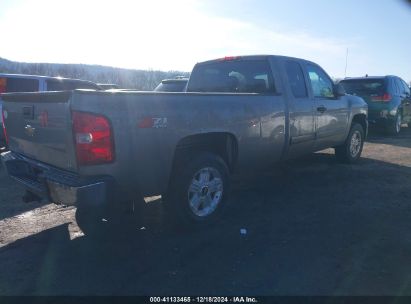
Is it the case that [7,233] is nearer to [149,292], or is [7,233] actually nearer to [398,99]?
[149,292]

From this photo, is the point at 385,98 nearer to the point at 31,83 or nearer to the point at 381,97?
the point at 381,97

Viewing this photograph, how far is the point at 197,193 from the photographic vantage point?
416 cm

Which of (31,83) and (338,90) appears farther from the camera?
(31,83)

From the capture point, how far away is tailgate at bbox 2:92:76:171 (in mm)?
3225

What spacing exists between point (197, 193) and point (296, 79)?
8.42ft

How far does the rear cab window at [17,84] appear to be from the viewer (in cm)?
809

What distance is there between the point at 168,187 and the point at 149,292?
1.23 metres

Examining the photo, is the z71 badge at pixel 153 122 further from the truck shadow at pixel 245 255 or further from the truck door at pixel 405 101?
the truck door at pixel 405 101

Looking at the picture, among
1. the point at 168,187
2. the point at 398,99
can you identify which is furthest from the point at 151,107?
the point at 398,99

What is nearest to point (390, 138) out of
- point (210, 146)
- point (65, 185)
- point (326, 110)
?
point (326, 110)

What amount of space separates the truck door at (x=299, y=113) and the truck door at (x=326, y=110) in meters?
0.22

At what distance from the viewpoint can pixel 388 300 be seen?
2.80 m

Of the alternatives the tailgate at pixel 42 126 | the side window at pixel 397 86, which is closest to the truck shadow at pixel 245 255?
the tailgate at pixel 42 126

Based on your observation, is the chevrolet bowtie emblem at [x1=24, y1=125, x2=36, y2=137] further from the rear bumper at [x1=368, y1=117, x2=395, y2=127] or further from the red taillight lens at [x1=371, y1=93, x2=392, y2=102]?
the rear bumper at [x1=368, y1=117, x2=395, y2=127]
